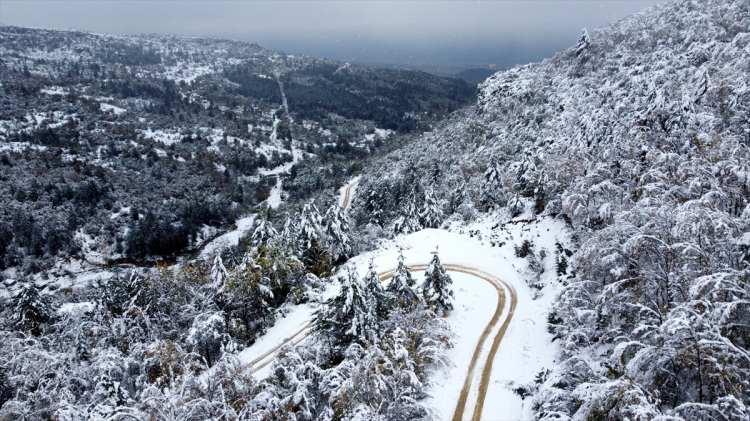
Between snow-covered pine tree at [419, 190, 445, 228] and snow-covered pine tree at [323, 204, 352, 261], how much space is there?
13.7 m

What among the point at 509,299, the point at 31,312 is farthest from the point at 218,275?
the point at 31,312

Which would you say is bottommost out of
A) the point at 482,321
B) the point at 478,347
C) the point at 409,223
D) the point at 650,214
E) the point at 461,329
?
the point at 409,223

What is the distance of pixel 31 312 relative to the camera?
37625 mm

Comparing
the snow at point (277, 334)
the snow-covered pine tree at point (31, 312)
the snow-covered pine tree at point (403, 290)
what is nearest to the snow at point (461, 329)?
the snow-covered pine tree at point (403, 290)

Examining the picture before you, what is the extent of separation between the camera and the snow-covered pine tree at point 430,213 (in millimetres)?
51156

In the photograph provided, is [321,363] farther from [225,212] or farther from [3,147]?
Result: [3,147]

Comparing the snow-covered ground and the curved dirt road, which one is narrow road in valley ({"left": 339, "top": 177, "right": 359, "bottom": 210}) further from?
the curved dirt road

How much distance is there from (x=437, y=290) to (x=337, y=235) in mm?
16161

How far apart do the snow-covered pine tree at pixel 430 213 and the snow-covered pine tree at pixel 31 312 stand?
40.1m

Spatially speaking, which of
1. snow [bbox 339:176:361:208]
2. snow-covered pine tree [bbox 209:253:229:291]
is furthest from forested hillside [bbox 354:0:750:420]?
snow [bbox 339:176:361:208]

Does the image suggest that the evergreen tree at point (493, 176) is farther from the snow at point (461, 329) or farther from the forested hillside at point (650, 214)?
the snow at point (461, 329)

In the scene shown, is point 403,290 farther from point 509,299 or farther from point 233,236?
point 233,236

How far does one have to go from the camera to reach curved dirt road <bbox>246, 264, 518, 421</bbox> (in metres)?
17.8

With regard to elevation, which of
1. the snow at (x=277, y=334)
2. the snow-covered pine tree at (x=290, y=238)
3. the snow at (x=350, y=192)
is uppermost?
the snow-covered pine tree at (x=290, y=238)
